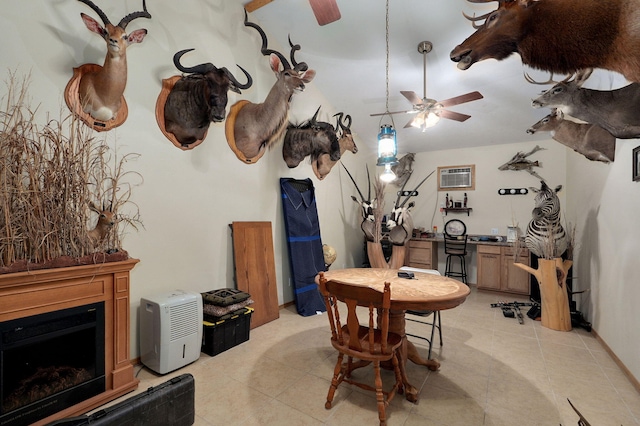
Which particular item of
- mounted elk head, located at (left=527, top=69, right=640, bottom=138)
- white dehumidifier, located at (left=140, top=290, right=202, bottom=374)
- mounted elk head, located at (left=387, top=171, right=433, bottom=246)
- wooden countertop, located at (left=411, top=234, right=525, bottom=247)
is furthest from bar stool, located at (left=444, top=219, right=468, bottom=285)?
white dehumidifier, located at (left=140, top=290, right=202, bottom=374)

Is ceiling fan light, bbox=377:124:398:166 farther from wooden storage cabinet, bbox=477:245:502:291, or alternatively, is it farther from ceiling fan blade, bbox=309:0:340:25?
wooden storage cabinet, bbox=477:245:502:291

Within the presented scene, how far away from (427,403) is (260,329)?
2078mm

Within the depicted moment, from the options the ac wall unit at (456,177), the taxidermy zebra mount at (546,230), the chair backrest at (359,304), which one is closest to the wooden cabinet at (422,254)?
the ac wall unit at (456,177)

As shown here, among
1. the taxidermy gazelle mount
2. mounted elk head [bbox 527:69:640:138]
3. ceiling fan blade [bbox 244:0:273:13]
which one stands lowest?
mounted elk head [bbox 527:69:640:138]

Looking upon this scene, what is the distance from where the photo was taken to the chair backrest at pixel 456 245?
17.5 feet

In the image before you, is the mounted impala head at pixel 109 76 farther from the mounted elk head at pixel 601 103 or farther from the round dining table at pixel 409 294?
the mounted elk head at pixel 601 103

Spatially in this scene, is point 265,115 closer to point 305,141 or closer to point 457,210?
point 305,141

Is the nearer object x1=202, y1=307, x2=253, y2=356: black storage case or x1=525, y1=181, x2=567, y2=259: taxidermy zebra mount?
x1=202, y1=307, x2=253, y2=356: black storage case

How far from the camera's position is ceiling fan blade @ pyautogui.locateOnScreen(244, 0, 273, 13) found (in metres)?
3.50

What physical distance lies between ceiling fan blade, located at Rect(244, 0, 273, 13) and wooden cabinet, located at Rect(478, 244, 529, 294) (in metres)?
5.30

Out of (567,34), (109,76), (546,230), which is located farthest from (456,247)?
(109,76)

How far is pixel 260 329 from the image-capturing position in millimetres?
3420

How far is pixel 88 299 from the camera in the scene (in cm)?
199

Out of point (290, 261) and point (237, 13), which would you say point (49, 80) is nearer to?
point (237, 13)
